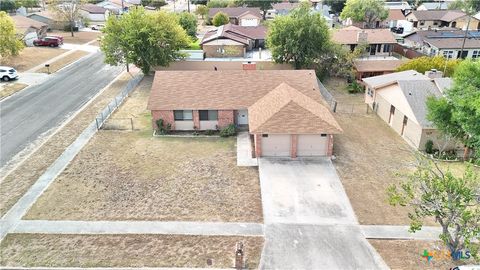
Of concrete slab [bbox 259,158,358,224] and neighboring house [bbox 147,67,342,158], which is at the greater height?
neighboring house [bbox 147,67,342,158]

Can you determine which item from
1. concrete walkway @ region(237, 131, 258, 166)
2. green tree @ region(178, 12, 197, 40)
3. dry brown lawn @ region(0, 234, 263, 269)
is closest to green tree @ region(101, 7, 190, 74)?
green tree @ region(178, 12, 197, 40)

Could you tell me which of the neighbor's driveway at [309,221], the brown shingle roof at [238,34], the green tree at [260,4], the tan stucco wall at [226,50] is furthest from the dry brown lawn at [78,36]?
the neighbor's driveway at [309,221]

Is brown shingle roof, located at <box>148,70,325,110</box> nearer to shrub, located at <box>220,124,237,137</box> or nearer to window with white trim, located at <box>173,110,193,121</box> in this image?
window with white trim, located at <box>173,110,193,121</box>

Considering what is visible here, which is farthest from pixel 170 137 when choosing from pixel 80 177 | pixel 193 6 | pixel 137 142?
pixel 193 6

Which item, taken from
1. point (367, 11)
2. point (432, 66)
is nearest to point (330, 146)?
point (432, 66)

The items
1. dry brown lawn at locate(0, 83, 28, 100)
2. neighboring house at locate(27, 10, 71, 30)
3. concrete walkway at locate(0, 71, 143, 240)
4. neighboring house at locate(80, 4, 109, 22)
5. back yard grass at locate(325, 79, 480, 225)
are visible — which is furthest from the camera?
neighboring house at locate(80, 4, 109, 22)

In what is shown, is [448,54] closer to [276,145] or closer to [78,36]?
[276,145]

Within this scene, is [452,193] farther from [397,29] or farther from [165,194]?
[397,29]
